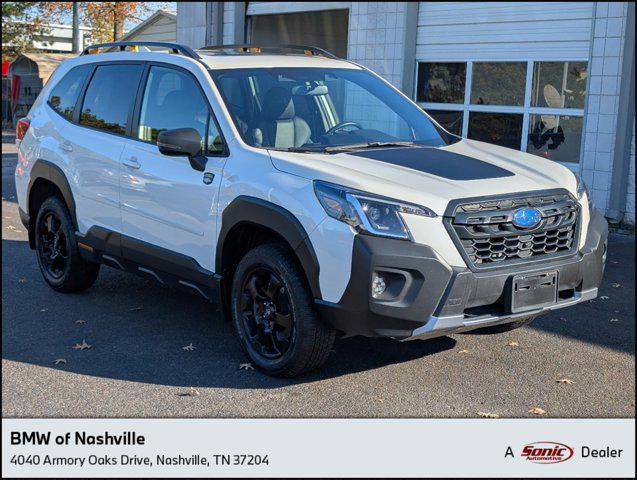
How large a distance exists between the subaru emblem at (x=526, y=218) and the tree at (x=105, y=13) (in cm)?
2514

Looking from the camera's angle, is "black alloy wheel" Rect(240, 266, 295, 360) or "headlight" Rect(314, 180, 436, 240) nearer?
"headlight" Rect(314, 180, 436, 240)

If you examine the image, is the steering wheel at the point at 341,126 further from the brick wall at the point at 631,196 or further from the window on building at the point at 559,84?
the window on building at the point at 559,84

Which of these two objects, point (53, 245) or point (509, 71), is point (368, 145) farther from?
point (509, 71)

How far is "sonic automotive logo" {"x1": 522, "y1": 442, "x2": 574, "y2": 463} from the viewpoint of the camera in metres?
3.84

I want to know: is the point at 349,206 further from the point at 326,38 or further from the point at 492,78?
the point at 326,38

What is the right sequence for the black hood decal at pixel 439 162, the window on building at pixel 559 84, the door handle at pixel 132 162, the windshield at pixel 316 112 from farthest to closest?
the window on building at pixel 559 84 < the door handle at pixel 132 162 < the windshield at pixel 316 112 < the black hood decal at pixel 439 162

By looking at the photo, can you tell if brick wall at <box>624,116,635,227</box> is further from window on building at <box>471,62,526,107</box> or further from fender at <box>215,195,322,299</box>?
fender at <box>215,195,322,299</box>

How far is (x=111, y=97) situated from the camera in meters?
6.26

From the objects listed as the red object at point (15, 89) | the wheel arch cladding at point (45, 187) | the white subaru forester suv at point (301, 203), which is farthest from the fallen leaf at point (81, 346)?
the red object at point (15, 89)

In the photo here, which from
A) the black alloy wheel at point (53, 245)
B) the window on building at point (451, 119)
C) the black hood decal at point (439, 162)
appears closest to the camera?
the black hood decal at point (439, 162)

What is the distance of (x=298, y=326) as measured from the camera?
4.61 metres

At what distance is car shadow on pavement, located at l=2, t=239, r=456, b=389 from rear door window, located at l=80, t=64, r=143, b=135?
1.40 m

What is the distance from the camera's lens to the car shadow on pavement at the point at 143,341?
5.09 meters

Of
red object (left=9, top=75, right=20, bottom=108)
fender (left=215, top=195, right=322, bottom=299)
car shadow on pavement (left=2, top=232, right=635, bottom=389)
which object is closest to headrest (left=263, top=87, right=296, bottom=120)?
fender (left=215, top=195, right=322, bottom=299)
